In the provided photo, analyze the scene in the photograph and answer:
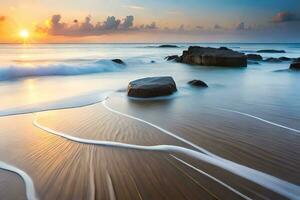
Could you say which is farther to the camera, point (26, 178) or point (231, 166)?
point (231, 166)

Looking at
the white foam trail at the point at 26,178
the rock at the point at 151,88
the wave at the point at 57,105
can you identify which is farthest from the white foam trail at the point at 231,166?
the rock at the point at 151,88

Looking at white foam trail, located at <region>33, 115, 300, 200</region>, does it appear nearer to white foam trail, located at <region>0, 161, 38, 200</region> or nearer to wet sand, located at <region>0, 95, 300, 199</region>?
wet sand, located at <region>0, 95, 300, 199</region>

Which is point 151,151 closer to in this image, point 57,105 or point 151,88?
point 57,105

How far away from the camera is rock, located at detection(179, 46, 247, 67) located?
1942cm

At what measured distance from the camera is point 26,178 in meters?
2.97

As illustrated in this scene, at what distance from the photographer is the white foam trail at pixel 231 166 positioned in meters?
2.70

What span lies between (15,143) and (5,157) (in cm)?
50

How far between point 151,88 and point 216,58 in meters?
13.3

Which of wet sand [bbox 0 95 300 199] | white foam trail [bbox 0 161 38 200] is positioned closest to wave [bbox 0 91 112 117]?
wet sand [bbox 0 95 300 199]

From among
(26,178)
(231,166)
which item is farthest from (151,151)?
(26,178)

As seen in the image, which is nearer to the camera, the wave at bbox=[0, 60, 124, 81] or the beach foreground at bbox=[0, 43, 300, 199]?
the beach foreground at bbox=[0, 43, 300, 199]

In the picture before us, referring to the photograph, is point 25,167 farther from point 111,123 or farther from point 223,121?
point 223,121

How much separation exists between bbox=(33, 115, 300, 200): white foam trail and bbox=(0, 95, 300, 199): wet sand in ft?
0.31

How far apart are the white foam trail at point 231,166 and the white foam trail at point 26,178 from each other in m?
0.98
